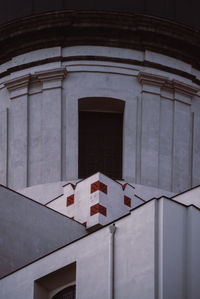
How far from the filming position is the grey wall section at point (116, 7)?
45781 millimetres

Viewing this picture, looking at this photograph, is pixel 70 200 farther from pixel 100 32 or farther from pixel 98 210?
pixel 100 32

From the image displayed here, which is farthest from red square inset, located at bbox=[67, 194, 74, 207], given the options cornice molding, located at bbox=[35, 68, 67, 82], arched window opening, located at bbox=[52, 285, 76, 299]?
arched window opening, located at bbox=[52, 285, 76, 299]

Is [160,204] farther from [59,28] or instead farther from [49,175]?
[59,28]

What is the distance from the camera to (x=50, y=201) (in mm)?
40781

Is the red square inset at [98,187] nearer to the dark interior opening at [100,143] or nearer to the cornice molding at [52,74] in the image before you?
the dark interior opening at [100,143]

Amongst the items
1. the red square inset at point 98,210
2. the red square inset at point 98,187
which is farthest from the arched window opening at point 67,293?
the red square inset at point 98,187

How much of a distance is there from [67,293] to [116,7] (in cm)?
1790

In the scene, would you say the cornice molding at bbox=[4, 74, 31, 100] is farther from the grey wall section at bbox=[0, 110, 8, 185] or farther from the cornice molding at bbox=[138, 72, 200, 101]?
the cornice molding at bbox=[138, 72, 200, 101]

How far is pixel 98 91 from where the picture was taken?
4428 cm

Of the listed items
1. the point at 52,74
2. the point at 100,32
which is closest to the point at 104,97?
the point at 52,74

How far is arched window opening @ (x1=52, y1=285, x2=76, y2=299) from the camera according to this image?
29.9 m

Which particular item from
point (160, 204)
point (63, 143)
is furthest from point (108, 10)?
point (160, 204)

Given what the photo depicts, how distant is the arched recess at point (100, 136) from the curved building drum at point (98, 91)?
79 millimetres

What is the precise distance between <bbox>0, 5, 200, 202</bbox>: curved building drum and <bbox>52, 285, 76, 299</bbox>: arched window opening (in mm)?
12697
